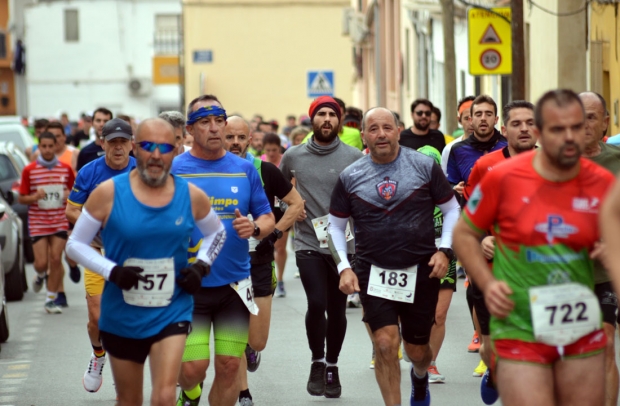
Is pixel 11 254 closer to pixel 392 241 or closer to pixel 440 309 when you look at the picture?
pixel 440 309

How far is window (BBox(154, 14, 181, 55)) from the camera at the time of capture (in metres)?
75.8

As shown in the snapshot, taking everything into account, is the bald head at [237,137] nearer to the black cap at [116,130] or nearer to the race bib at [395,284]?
the black cap at [116,130]

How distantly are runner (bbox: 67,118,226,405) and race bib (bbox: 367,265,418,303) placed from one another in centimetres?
152

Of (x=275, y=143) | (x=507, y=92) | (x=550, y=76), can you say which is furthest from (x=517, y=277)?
(x=507, y=92)

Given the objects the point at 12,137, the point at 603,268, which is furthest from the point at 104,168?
the point at 12,137

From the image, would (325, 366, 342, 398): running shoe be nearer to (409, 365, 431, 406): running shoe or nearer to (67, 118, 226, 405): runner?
(409, 365, 431, 406): running shoe

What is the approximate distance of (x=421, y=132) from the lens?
14406 mm

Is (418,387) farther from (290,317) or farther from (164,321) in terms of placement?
Result: (290,317)

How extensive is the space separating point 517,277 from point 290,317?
8437 mm

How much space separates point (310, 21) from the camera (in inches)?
2163

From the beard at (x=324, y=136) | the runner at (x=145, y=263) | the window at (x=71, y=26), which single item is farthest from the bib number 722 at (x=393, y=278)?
the window at (x=71, y=26)

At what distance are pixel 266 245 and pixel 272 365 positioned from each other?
97.6 inches

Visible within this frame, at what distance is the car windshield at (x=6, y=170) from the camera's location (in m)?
20.0

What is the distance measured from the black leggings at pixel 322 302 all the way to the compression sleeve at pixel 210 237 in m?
2.56
